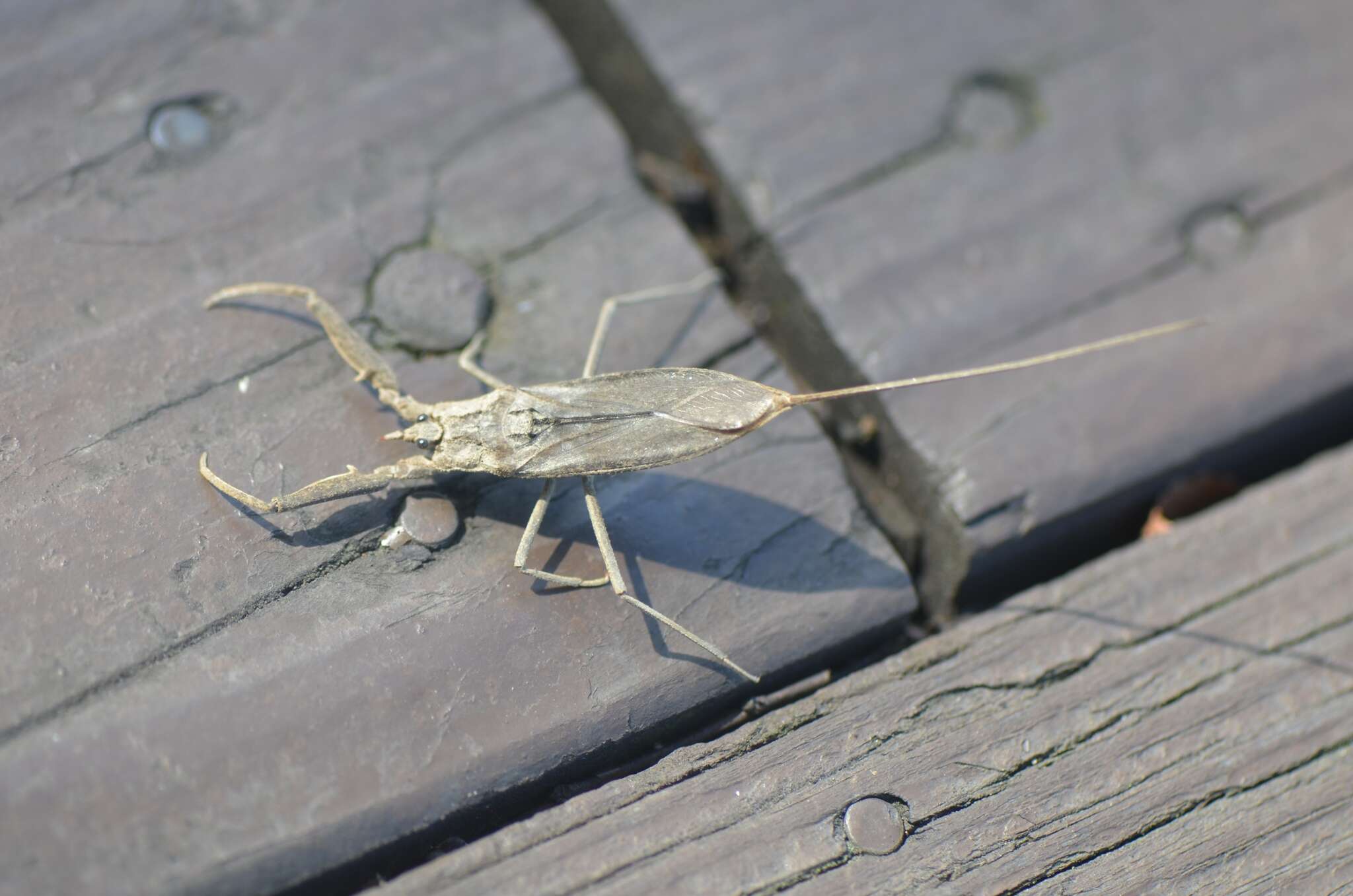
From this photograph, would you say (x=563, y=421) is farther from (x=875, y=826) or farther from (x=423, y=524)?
(x=875, y=826)

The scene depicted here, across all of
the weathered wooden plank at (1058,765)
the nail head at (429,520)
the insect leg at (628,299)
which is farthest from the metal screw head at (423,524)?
the weathered wooden plank at (1058,765)

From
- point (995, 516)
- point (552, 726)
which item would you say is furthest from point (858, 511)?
point (552, 726)

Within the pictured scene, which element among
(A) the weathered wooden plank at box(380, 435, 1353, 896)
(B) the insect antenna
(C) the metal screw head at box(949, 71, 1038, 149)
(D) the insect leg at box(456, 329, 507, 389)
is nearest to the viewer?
(A) the weathered wooden plank at box(380, 435, 1353, 896)

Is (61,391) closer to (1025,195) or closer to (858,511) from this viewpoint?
(858,511)

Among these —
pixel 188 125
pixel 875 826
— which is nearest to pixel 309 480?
pixel 188 125

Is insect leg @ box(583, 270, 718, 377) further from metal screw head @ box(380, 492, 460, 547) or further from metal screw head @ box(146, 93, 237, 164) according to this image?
metal screw head @ box(146, 93, 237, 164)

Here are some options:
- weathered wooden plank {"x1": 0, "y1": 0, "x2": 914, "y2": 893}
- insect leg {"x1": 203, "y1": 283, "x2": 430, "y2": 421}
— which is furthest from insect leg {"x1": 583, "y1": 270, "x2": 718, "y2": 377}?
insect leg {"x1": 203, "y1": 283, "x2": 430, "y2": 421}

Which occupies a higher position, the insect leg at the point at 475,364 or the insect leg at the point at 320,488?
the insect leg at the point at 475,364

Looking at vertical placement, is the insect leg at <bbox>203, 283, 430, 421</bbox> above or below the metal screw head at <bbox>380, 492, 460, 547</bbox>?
above

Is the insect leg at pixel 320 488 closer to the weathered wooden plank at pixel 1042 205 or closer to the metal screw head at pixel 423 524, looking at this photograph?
the metal screw head at pixel 423 524
